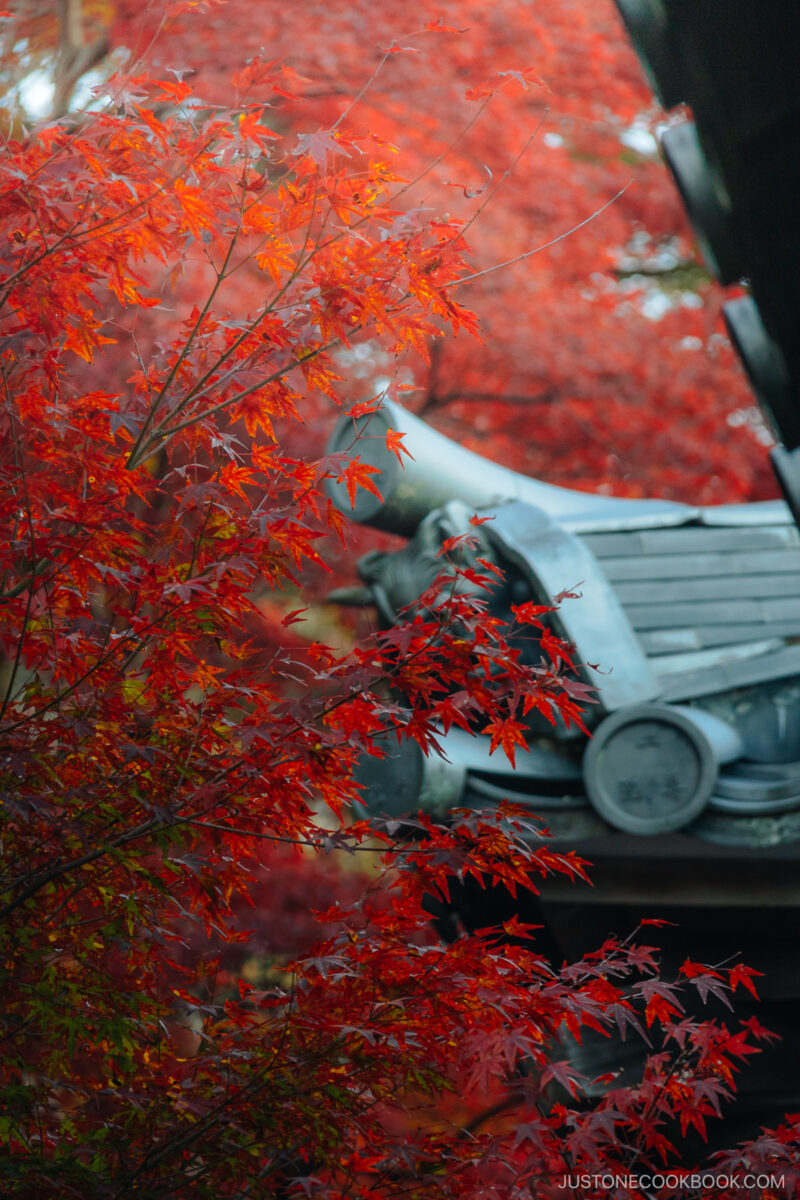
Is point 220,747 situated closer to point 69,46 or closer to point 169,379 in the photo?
point 169,379

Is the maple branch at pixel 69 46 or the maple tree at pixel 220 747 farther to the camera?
the maple branch at pixel 69 46

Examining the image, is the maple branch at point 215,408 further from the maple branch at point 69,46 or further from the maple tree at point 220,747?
the maple branch at point 69,46

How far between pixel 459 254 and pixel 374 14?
7247 millimetres

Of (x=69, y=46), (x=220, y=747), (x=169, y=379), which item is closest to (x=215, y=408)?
(x=169, y=379)

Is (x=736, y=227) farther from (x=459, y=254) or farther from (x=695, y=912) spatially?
(x=695, y=912)

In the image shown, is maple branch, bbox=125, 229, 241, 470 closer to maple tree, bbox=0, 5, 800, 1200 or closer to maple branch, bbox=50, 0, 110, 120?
maple tree, bbox=0, 5, 800, 1200

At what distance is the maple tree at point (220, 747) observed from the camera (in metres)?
2.21

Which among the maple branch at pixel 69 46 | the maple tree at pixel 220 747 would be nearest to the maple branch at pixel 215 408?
the maple tree at pixel 220 747

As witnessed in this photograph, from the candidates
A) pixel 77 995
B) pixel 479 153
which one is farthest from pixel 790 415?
pixel 479 153

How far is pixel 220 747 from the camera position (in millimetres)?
2398

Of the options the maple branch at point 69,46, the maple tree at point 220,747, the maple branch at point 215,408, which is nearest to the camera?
the maple tree at point 220,747

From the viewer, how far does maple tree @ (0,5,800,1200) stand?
2205 mm

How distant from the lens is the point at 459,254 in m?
2.39

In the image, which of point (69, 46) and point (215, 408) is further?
point (69, 46)
